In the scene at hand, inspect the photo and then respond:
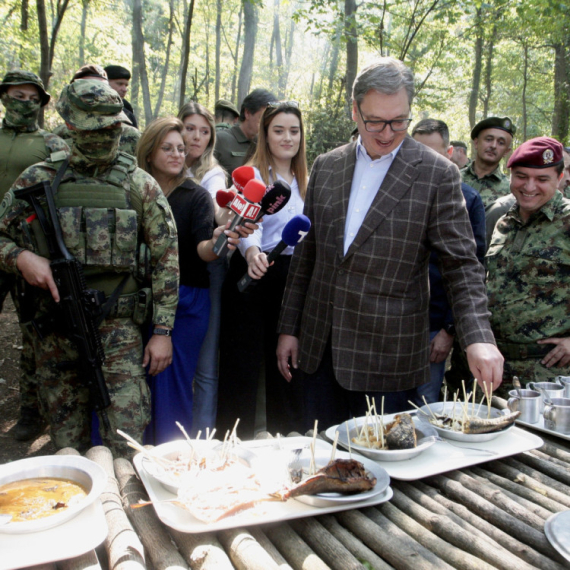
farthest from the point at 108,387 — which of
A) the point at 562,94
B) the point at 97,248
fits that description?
the point at 562,94

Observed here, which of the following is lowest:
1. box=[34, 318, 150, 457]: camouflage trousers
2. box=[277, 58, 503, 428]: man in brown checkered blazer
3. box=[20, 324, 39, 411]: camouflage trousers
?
box=[20, 324, 39, 411]: camouflage trousers

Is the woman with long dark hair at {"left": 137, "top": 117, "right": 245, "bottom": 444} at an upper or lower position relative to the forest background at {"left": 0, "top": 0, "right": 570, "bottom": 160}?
lower

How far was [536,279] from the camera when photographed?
148 inches

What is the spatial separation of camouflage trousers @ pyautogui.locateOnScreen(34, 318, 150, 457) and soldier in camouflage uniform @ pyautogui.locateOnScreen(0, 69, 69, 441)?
159 cm

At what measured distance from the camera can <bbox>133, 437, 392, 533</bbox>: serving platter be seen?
1547mm

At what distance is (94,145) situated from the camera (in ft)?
10.2

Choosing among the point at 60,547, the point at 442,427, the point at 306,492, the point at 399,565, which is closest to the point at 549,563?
the point at 399,565

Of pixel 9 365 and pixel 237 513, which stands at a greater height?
pixel 237 513

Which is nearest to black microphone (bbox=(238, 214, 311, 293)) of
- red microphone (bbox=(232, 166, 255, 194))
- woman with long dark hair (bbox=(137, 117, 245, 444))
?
red microphone (bbox=(232, 166, 255, 194))

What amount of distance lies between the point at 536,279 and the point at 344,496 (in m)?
2.66

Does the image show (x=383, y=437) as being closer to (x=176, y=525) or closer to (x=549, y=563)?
(x=549, y=563)

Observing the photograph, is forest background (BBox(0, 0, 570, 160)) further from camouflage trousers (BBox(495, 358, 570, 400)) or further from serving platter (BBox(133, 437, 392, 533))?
serving platter (BBox(133, 437, 392, 533))

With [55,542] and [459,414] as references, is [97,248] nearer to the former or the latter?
[55,542]

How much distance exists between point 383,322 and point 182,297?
1.64 meters
